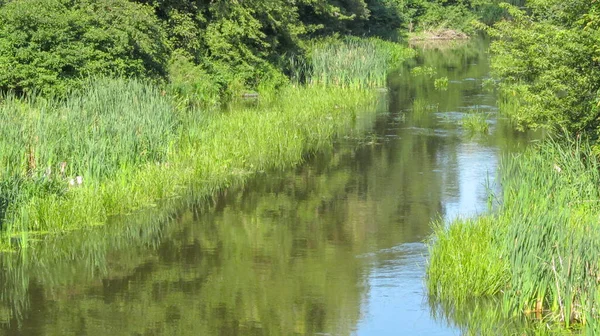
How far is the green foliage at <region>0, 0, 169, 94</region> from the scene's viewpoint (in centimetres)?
2012

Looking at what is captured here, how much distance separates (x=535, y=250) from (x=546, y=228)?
0.26 meters

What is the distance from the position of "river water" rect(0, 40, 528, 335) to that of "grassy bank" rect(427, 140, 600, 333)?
0.58 metres

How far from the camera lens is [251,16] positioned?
28.7 meters

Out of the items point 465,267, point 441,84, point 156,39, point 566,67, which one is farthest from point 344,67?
point 465,267

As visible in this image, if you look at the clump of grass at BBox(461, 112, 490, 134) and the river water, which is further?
the clump of grass at BBox(461, 112, 490, 134)

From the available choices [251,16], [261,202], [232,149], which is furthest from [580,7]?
[251,16]

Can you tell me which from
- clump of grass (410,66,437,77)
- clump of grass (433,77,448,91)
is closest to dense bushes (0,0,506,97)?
clump of grass (410,66,437,77)

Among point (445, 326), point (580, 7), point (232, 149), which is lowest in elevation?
point (445, 326)

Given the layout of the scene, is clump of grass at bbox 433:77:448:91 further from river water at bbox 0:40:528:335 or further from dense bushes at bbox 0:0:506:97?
river water at bbox 0:40:528:335

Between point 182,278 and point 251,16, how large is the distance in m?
17.7

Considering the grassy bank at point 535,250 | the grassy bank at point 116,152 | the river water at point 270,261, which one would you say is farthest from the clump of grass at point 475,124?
the grassy bank at point 535,250

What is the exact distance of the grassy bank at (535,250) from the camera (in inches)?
365

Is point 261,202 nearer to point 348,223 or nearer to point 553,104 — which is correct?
point 348,223

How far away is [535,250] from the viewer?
31.2ft
